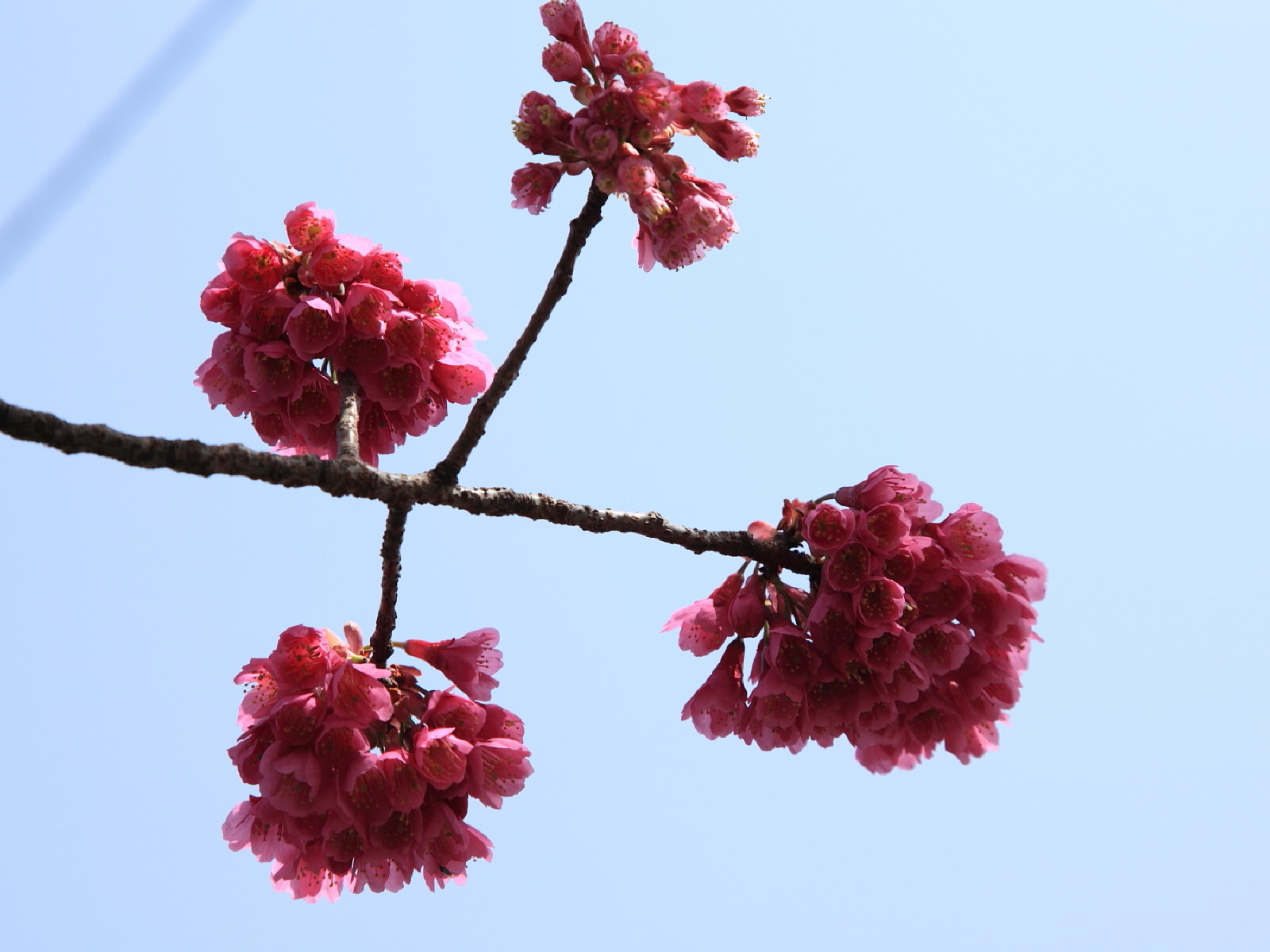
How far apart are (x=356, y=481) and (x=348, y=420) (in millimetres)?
388

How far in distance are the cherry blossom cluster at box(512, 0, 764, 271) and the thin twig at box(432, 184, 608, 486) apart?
0.10 metres

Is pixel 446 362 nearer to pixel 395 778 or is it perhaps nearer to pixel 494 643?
pixel 494 643

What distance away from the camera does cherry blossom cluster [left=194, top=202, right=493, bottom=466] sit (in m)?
2.76

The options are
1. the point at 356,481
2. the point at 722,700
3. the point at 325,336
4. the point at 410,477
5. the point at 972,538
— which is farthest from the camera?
the point at 722,700

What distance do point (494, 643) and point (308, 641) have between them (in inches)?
18.7

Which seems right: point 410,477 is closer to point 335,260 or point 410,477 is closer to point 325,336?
point 325,336

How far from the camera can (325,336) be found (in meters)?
Answer: 2.75

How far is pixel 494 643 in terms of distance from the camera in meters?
2.65

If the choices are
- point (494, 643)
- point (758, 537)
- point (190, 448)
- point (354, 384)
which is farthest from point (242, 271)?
point (758, 537)

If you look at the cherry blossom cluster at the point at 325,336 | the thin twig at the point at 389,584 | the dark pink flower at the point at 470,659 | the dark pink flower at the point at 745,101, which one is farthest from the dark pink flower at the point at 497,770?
the dark pink flower at the point at 745,101

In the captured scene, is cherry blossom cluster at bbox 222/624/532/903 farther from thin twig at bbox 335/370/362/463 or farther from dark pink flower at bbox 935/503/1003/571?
dark pink flower at bbox 935/503/1003/571

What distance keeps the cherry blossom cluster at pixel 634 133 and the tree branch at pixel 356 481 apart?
2.43ft

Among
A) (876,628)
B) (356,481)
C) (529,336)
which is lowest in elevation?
(876,628)

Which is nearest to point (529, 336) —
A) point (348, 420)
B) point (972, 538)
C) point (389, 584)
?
point (348, 420)
